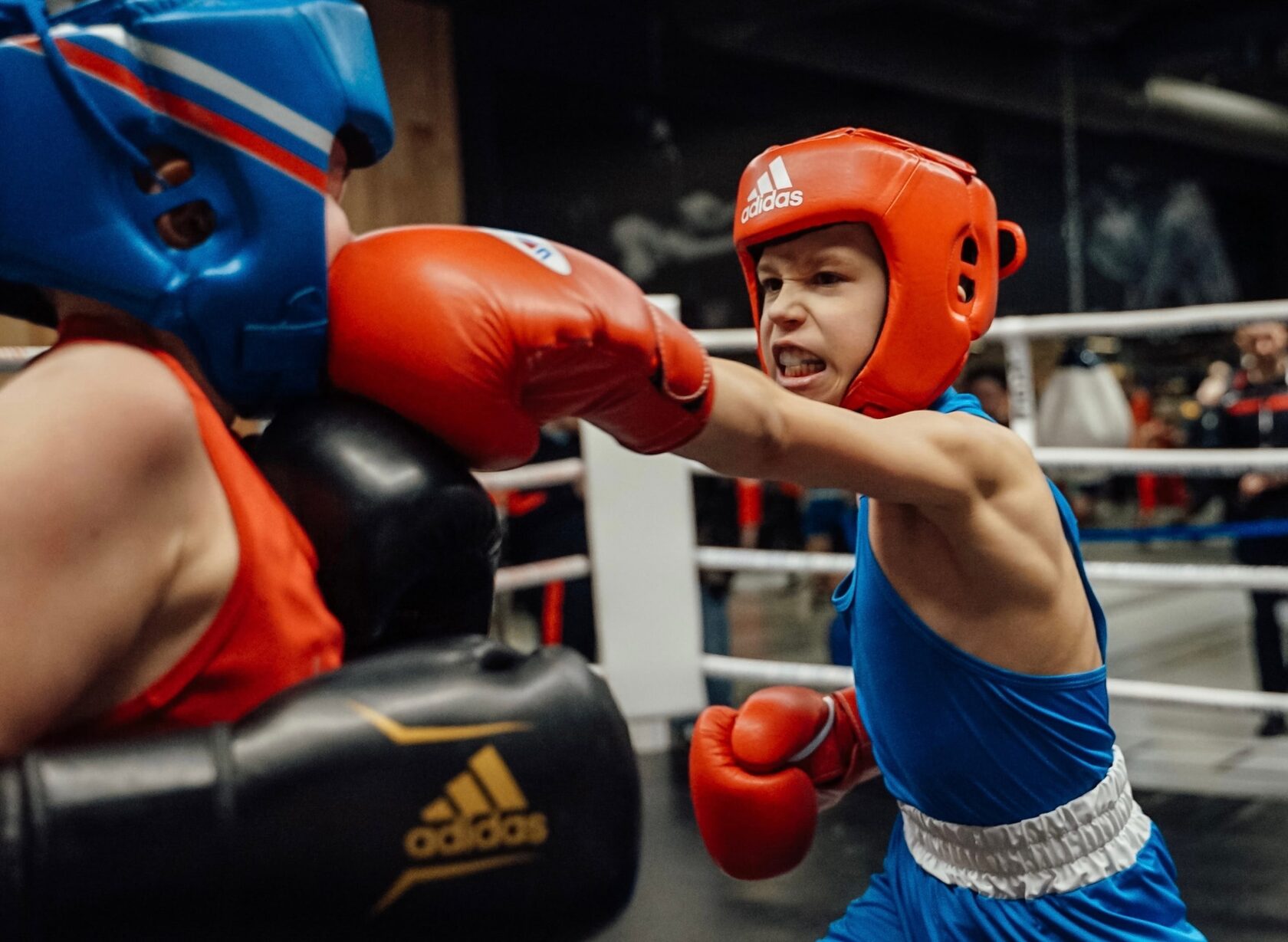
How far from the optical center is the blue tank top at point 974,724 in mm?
1157

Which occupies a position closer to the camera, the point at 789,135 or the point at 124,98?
the point at 124,98

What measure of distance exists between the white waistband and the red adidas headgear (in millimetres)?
395

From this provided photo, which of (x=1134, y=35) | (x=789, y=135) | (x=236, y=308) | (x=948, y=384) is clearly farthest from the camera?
(x=1134, y=35)

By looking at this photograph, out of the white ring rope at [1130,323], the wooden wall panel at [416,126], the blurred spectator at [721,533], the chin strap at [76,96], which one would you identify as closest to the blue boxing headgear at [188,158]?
the chin strap at [76,96]

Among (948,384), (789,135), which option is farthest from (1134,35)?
(948,384)

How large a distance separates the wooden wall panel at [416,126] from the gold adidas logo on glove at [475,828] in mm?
5000

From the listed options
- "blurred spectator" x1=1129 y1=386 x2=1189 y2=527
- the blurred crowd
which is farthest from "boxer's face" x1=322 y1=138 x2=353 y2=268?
"blurred spectator" x1=1129 y1=386 x2=1189 y2=527

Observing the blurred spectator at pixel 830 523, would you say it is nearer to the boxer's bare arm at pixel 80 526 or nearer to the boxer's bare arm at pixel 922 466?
the boxer's bare arm at pixel 922 466

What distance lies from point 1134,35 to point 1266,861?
6.65 m

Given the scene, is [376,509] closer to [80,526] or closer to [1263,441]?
[80,526]

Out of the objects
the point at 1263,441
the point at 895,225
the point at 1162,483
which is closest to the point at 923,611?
the point at 895,225

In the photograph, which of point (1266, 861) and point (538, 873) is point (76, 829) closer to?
point (538, 873)

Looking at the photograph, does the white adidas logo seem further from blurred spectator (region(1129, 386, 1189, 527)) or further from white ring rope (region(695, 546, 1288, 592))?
blurred spectator (region(1129, 386, 1189, 527))

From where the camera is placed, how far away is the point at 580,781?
705mm
